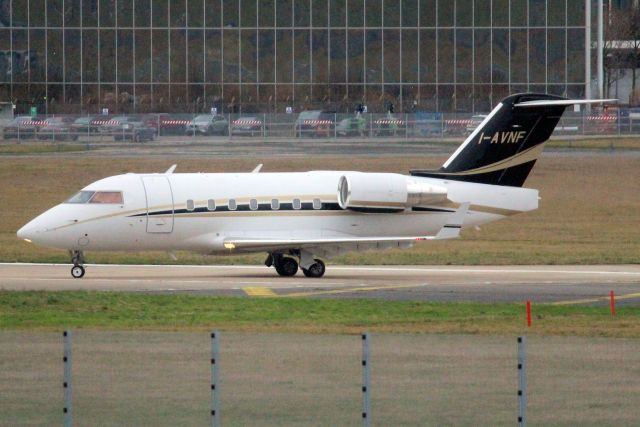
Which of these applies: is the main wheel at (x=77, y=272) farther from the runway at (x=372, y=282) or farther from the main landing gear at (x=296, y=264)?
the main landing gear at (x=296, y=264)

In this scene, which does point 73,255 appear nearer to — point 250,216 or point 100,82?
point 250,216

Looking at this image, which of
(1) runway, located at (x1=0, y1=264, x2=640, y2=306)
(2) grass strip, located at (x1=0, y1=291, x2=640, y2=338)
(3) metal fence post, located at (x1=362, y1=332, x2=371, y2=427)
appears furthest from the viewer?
(1) runway, located at (x1=0, y1=264, x2=640, y2=306)

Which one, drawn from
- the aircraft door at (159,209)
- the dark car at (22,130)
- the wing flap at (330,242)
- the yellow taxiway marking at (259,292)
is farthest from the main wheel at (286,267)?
the dark car at (22,130)

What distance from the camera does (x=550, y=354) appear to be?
1387 cm

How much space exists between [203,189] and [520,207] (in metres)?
7.77

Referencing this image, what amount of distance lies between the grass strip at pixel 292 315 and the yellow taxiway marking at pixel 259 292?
1327mm

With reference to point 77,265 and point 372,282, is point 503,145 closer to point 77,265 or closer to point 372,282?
point 372,282

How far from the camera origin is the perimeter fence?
11961mm

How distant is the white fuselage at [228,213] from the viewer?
29.8 m

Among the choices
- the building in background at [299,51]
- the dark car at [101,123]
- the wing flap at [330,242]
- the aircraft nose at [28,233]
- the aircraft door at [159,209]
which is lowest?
the wing flap at [330,242]

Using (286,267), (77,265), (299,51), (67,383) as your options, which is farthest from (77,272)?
(299,51)

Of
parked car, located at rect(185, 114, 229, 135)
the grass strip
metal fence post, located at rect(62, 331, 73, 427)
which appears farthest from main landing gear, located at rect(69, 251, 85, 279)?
parked car, located at rect(185, 114, 229, 135)

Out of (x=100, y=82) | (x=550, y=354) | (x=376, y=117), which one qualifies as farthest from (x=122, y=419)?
(x=100, y=82)

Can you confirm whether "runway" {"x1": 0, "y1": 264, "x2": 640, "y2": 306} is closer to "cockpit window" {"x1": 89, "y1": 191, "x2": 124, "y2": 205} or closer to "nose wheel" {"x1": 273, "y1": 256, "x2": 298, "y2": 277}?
"nose wheel" {"x1": 273, "y1": 256, "x2": 298, "y2": 277}
